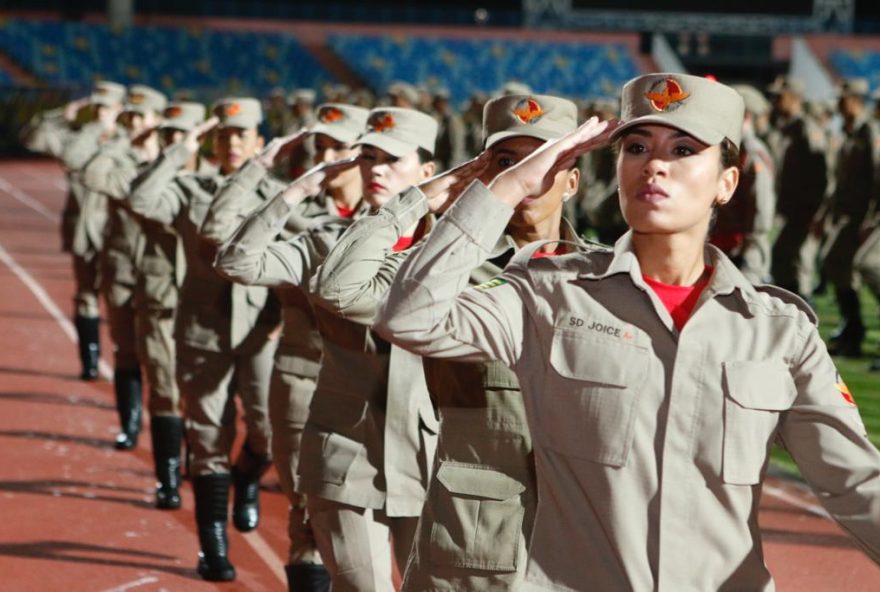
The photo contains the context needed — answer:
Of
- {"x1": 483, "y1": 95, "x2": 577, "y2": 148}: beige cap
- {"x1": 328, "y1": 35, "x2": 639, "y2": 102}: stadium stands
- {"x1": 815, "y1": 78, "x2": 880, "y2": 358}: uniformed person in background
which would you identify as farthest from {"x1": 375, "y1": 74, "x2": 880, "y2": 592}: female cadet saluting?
{"x1": 328, "y1": 35, "x2": 639, "y2": 102}: stadium stands

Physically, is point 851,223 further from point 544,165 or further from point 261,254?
point 544,165

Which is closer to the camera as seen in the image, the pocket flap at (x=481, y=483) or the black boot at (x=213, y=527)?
the pocket flap at (x=481, y=483)

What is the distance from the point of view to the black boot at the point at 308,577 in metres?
5.93

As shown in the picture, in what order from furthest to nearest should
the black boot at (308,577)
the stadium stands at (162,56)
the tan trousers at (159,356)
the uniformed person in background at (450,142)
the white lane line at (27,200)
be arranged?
the stadium stands at (162,56) → the white lane line at (27,200) → the uniformed person in background at (450,142) → the tan trousers at (159,356) → the black boot at (308,577)

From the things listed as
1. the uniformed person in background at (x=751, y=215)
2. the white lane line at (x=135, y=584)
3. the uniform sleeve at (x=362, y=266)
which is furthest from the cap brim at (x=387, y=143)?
the uniformed person in background at (x=751, y=215)

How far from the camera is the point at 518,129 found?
165 inches

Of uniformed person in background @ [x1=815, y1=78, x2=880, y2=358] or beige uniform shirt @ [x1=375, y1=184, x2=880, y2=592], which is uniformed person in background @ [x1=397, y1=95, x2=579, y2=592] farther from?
uniformed person in background @ [x1=815, y1=78, x2=880, y2=358]

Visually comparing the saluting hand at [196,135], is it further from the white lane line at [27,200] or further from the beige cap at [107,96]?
the white lane line at [27,200]

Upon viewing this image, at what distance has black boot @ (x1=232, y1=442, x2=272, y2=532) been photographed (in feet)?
26.0

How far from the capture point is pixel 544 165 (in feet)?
10.0

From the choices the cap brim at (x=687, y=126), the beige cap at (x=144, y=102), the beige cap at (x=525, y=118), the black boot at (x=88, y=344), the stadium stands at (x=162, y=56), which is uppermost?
the cap brim at (x=687, y=126)

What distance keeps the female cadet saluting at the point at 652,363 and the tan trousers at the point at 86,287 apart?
963 centimetres

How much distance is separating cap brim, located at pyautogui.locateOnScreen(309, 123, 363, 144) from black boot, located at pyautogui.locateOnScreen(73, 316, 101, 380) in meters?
6.00

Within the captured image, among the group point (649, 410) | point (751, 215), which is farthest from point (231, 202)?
point (751, 215)
